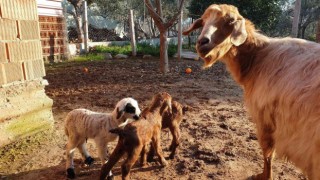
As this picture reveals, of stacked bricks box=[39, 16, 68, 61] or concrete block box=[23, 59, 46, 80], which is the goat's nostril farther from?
stacked bricks box=[39, 16, 68, 61]

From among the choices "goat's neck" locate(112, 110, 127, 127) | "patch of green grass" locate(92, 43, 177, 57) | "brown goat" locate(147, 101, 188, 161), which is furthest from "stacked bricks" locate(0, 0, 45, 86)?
"patch of green grass" locate(92, 43, 177, 57)

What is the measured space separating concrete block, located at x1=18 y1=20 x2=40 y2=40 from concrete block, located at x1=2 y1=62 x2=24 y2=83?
1.37 feet

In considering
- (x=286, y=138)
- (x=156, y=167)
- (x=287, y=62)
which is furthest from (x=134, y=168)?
(x=287, y=62)

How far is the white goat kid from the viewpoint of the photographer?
3262 millimetres

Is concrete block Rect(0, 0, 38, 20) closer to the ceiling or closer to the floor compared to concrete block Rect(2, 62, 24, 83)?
closer to the ceiling

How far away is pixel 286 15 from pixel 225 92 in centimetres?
2475

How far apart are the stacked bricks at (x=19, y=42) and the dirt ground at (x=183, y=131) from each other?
1.00 metres

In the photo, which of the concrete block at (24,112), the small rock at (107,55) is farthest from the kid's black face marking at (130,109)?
the small rock at (107,55)

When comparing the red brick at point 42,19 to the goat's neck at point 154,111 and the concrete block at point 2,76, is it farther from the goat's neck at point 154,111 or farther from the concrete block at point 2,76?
the goat's neck at point 154,111

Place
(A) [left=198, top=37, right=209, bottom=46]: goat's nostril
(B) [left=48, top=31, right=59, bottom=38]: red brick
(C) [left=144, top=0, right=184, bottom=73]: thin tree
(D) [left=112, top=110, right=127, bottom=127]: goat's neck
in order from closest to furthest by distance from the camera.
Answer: (A) [left=198, top=37, right=209, bottom=46]: goat's nostril < (D) [left=112, top=110, right=127, bottom=127]: goat's neck < (C) [left=144, top=0, right=184, bottom=73]: thin tree < (B) [left=48, top=31, right=59, bottom=38]: red brick

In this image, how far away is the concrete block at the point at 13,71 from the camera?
3.86 m

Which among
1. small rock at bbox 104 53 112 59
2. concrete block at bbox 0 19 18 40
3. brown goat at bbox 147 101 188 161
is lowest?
brown goat at bbox 147 101 188 161

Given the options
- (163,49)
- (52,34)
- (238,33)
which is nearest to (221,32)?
(238,33)

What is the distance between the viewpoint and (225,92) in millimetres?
7055
